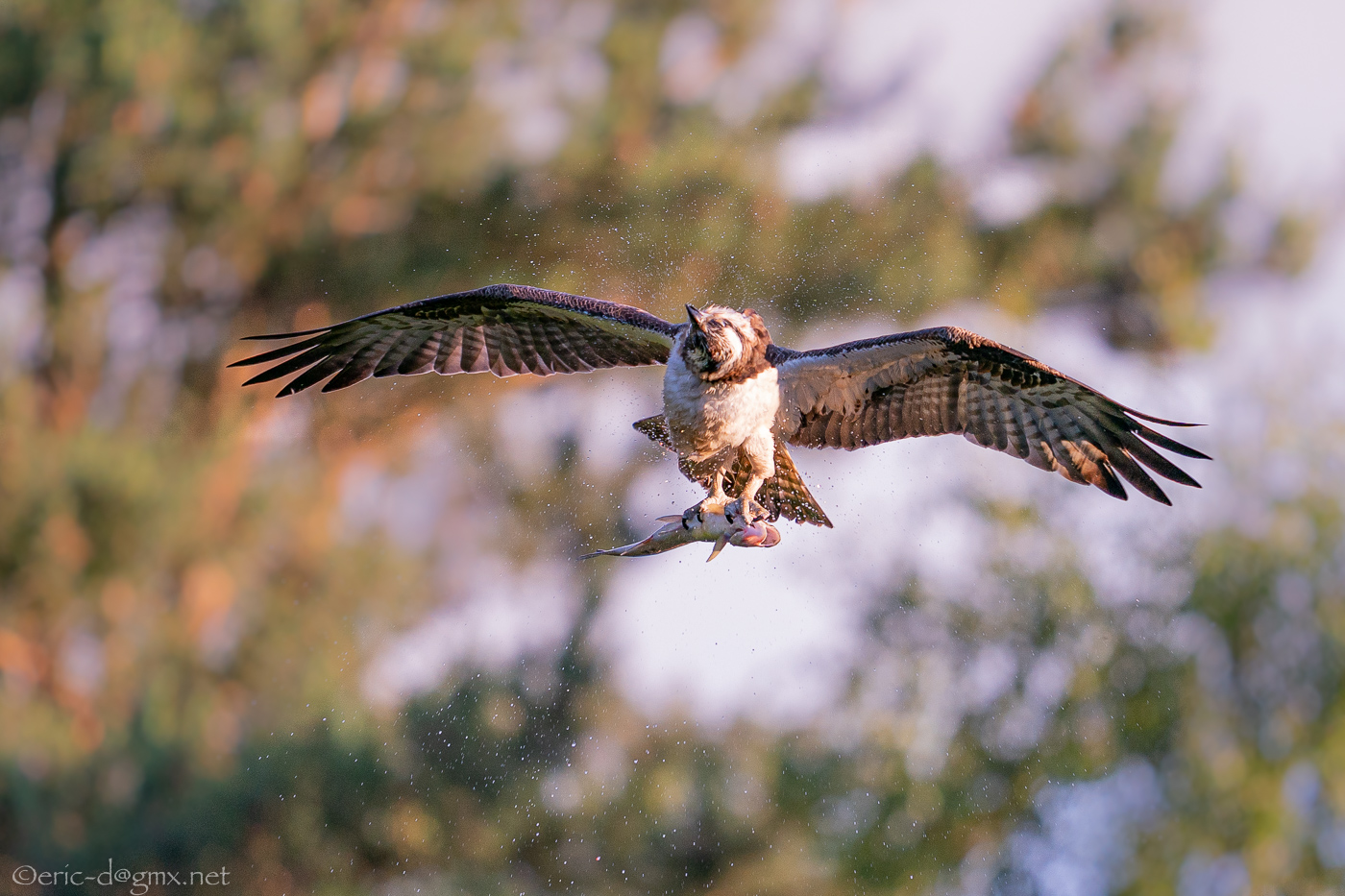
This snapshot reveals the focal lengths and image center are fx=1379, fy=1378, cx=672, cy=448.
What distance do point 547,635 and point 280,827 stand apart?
3.23m

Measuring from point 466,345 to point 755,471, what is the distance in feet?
5.92

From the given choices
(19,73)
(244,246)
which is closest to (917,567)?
(244,246)

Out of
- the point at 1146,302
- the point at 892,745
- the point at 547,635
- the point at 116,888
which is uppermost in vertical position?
the point at 1146,302

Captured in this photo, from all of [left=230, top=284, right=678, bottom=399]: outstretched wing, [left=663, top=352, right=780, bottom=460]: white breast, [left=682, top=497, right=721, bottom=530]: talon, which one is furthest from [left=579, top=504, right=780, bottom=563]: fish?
[left=230, top=284, right=678, bottom=399]: outstretched wing

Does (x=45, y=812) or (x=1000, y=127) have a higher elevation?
(x=1000, y=127)

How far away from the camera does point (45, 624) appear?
15.5m

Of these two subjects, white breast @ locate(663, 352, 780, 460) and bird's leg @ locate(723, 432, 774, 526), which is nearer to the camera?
white breast @ locate(663, 352, 780, 460)

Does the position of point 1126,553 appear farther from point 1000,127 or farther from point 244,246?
point 244,246

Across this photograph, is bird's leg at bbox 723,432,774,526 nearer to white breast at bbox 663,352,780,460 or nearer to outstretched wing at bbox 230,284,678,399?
white breast at bbox 663,352,780,460

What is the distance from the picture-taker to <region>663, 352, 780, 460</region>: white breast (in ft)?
A: 19.8

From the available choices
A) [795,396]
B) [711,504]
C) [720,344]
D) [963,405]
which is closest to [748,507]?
[711,504]

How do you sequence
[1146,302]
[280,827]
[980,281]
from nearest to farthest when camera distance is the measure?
[280,827], [980,281], [1146,302]

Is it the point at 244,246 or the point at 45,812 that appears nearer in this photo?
the point at 45,812

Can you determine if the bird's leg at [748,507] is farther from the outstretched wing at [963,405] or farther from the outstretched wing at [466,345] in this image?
the outstretched wing at [466,345]
